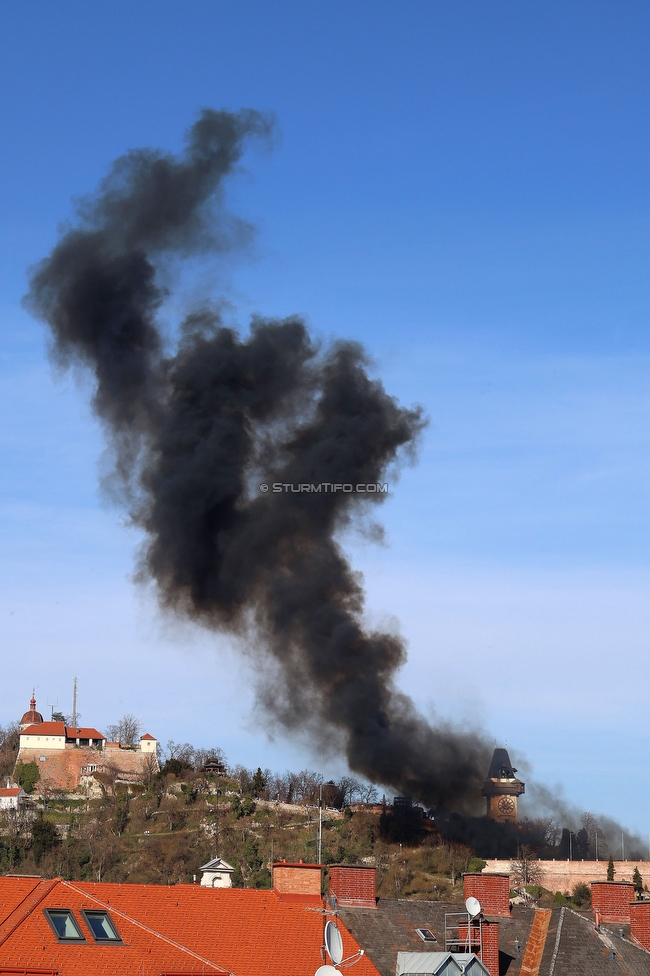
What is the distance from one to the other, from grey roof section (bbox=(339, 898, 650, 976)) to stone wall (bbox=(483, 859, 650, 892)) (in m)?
55.3

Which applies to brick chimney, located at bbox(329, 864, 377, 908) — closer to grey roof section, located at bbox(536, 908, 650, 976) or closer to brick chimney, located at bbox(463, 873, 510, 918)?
brick chimney, located at bbox(463, 873, 510, 918)

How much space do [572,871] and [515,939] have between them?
59664mm

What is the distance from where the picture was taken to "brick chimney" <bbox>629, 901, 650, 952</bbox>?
28453 mm

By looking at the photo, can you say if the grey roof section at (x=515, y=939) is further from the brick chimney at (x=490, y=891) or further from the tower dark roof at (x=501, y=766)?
the tower dark roof at (x=501, y=766)

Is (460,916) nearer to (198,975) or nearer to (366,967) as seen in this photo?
(366,967)

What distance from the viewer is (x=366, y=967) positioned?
24500mm

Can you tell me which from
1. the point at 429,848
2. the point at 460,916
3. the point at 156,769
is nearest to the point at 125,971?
the point at 460,916

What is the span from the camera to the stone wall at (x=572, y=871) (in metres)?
81.9

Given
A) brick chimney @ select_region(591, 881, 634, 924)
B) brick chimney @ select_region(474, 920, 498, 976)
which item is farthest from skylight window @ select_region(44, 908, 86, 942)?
brick chimney @ select_region(591, 881, 634, 924)

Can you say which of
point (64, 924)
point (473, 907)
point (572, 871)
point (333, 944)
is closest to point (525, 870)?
point (572, 871)

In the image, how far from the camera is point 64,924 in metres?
23.3

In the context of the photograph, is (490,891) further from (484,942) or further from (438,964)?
(438,964)

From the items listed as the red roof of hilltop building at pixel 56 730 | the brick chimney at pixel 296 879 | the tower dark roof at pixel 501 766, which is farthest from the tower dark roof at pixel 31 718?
the brick chimney at pixel 296 879

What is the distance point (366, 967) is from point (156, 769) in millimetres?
89534
